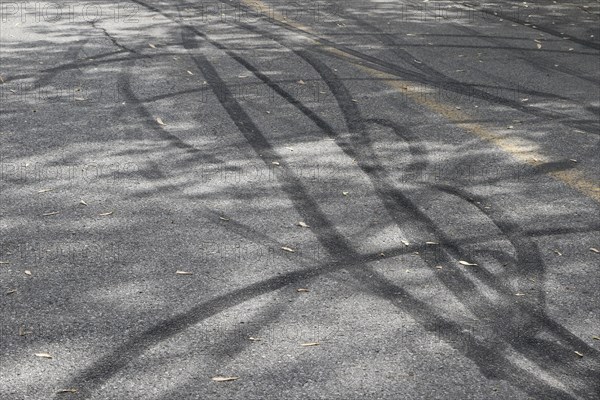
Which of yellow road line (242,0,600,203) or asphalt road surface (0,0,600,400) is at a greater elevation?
yellow road line (242,0,600,203)

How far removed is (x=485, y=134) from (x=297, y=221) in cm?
233

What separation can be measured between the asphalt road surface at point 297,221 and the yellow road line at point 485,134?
27mm

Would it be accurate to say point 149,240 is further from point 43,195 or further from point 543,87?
point 543,87

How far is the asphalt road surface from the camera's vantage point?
4.04 metres

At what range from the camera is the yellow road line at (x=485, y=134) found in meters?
6.32

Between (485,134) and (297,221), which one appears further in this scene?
(485,134)

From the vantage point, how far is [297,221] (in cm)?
558

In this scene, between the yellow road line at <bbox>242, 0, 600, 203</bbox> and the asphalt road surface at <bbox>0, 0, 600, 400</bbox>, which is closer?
the asphalt road surface at <bbox>0, 0, 600, 400</bbox>

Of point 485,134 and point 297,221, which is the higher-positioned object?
point 485,134

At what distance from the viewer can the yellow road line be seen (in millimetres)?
6316

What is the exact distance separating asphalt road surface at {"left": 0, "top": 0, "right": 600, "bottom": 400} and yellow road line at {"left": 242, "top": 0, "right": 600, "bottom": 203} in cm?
3

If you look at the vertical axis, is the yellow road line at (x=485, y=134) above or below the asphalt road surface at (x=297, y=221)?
above

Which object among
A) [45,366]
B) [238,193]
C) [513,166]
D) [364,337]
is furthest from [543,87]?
[45,366]

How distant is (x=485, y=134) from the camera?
24.0 ft
